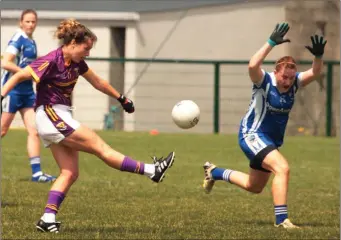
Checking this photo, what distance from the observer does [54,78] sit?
884cm

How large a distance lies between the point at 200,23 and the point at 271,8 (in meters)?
2.30

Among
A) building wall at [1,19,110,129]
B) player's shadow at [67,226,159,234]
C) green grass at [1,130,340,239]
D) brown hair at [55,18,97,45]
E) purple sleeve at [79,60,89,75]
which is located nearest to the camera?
player's shadow at [67,226,159,234]

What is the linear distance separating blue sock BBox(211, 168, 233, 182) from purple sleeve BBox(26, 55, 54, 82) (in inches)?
108

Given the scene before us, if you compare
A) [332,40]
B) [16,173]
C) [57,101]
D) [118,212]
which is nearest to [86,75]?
[57,101]

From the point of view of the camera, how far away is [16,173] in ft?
46.9

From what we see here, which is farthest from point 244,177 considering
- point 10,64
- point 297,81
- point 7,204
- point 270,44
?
point 10,64

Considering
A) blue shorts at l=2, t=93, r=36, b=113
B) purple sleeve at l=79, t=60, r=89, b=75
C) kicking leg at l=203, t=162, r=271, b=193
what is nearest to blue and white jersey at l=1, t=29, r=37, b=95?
blue shorts at l=2, t=93, r=36, b=113

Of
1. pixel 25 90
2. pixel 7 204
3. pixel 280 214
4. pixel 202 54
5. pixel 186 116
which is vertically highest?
pixel 202 54

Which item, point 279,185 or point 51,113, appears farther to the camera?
point 279,185

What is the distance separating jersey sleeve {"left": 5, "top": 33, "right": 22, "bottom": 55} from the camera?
1287cm

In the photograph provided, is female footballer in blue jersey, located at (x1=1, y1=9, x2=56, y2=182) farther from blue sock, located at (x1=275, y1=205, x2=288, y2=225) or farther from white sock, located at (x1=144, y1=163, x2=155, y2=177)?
blue sock, located at (x1=275, y1=205, x2=288, y2=225)

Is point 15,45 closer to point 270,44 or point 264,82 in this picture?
point 264,82

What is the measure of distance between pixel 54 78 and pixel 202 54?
21320mm

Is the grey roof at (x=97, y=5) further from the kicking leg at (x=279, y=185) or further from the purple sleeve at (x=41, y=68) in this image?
the purple sleeve at (x=41, y=68)
